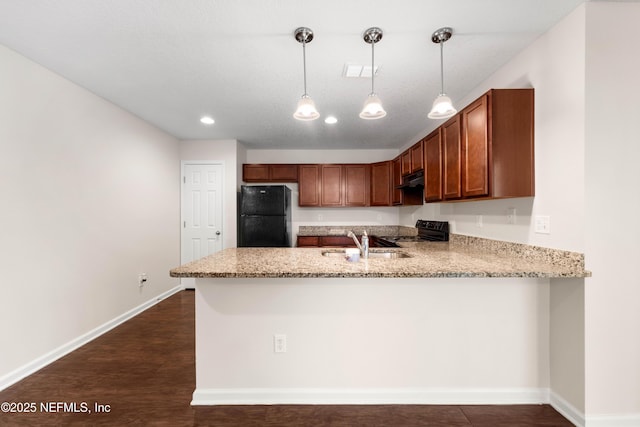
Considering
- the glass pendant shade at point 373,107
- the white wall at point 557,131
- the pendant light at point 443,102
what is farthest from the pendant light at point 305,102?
the white wall at point 557,131

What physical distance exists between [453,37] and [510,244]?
160cm

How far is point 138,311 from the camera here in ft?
11.4

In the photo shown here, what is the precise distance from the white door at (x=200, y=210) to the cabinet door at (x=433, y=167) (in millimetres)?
3142

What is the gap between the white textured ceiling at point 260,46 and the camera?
64.7 inches

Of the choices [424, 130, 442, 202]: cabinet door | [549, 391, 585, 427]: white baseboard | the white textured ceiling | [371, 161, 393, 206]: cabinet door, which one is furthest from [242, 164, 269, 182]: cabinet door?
[549, 391, 585, 427]: white baseboard

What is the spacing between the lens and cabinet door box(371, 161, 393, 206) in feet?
15.3

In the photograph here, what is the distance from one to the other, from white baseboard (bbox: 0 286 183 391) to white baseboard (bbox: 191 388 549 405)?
1.45 meters

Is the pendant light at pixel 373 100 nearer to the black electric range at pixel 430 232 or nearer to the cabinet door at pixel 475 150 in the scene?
the cabinet door at pixel 475 150

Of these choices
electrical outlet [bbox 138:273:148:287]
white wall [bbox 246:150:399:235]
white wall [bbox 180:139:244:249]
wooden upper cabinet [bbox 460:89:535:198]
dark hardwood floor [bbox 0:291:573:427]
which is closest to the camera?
dark hardwood floor [bbox 0:291:573:427]

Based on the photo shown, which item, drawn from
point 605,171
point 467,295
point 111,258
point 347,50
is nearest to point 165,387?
point 111,258

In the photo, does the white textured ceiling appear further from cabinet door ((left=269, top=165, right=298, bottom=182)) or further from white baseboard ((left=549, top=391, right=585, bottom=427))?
white baseboard ((left=549, top=391, right=585, bottom=427))

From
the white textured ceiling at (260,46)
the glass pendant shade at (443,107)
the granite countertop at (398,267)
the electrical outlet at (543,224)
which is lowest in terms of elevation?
the granite countertop at (398,267)

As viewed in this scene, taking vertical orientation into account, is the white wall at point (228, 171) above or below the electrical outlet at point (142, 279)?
above

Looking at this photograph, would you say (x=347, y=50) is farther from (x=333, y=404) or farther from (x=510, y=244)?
(x=333, y=404)
